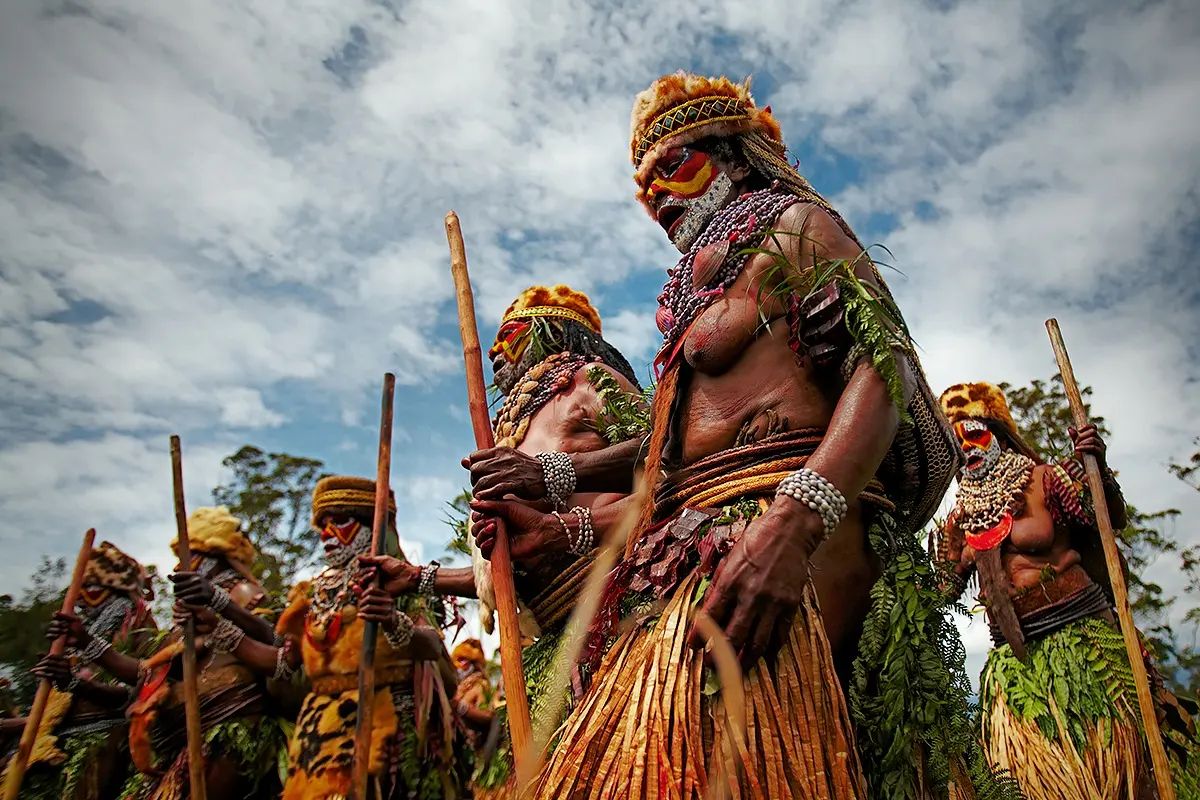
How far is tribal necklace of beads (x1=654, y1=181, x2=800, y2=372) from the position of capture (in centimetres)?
265

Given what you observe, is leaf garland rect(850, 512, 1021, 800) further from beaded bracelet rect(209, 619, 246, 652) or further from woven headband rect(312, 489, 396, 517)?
beaded bracelet rect(209, 619, 246, 652)

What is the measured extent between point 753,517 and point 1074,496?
15.5ft

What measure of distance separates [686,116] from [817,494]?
1587mm

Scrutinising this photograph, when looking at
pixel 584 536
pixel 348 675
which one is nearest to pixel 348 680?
→ pixel 348 675

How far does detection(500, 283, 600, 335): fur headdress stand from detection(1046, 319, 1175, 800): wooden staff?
7.91 feet

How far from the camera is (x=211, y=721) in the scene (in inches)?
251

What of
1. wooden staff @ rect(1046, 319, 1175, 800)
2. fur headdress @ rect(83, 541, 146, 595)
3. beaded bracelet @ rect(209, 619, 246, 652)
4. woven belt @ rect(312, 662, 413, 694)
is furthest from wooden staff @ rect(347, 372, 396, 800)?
fur headdress @ rect(83, 541, 146, 595)

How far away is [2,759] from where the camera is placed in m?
7.98

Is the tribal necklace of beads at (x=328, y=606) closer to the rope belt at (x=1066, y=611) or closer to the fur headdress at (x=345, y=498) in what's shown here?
the fur headdress at (x=345, y=498)

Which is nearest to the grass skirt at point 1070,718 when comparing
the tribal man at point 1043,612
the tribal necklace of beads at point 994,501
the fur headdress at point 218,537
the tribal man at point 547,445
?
the tribal man at point 1043,612

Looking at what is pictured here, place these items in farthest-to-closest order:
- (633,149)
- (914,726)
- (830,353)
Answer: (633,149)
(830,353)
(914,726)

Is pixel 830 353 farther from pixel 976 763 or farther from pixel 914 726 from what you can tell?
pixel 976 763

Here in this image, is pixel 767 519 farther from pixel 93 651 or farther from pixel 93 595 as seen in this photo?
pixel 93 595

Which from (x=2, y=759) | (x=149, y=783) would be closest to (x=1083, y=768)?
(x=149, y=783)
